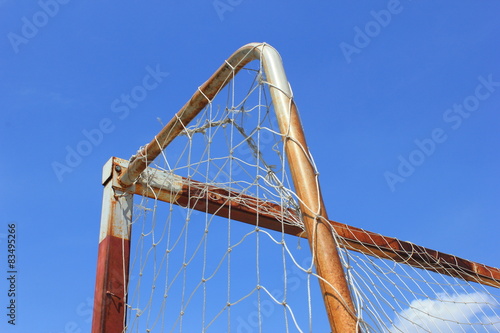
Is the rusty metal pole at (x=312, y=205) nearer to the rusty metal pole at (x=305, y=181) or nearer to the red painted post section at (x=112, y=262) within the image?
the rusty metal pole at (x=305, y=181)

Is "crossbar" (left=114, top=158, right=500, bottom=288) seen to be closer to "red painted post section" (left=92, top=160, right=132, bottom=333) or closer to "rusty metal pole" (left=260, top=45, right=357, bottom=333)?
"red painted post section" (left=92, top=160, right=132, bottom=333)

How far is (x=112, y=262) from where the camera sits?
303cm

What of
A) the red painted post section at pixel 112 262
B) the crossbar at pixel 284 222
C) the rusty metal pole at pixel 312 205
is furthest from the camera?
the crossbar at pixel 284 222

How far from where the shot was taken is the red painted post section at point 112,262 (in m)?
2.87

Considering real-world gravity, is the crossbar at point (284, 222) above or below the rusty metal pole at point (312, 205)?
above

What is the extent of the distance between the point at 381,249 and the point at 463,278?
0.92 metres

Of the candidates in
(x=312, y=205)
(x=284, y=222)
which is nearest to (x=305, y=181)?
(x=312, y=205)

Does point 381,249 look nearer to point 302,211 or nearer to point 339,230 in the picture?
point 339,230

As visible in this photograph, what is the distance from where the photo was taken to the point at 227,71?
249cm

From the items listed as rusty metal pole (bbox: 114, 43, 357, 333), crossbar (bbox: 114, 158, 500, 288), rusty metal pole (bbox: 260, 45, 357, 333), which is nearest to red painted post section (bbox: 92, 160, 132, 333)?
crossbar (bbox: 114, 158, 500, 288)

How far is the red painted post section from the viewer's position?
287cm

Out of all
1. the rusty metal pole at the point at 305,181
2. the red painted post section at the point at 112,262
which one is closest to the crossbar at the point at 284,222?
A: the red painted post section at the point at 112,262

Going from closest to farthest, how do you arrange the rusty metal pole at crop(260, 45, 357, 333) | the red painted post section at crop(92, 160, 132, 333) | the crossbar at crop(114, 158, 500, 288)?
the rusty metal pole at crop(260, 45, 357, 333) < the red painted post section at crop(92, 160, 132, 333) < the crossbar at crop(114, 158, 500, 288)

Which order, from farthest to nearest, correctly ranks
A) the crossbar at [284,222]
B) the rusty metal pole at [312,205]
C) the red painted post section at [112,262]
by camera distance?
the crossbar at [284,222] < the red painted post section at [112,262] < the rusty metal pole at [312,205]
